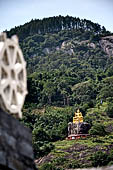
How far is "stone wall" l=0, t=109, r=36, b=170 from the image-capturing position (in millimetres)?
7152

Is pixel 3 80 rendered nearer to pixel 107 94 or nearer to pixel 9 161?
pixel 9 161

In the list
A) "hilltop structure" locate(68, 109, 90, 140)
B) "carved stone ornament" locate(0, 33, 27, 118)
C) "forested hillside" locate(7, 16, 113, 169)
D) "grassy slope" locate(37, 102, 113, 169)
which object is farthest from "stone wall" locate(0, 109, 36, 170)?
"hilltop structure" locate(68, 109, 90, 140)

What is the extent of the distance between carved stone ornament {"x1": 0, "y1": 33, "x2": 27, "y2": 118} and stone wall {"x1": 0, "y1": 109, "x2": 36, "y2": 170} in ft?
1.24

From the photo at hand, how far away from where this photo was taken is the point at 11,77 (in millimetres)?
8023

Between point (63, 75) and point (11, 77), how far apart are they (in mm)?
66827

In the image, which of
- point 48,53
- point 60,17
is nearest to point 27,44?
point 48,53

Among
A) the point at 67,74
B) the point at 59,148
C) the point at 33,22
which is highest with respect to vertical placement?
the point at 33,22

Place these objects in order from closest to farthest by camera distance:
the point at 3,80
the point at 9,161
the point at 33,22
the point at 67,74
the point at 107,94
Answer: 1. the point at 9,161
2. the point at 3,80
3. the point at 107,94
4. the point at 67,74
5. the point at 33,22

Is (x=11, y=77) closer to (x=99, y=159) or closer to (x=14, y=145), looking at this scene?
(x=14, y=145)

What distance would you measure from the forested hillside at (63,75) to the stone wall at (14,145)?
32877mm

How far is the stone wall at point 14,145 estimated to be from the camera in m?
7.15

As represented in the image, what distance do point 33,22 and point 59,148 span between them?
255 feet

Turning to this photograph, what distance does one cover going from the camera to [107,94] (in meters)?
62.5

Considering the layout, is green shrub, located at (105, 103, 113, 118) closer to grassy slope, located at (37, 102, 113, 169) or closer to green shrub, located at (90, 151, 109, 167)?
grassy slope, located at (37, 102, 113, 169)
